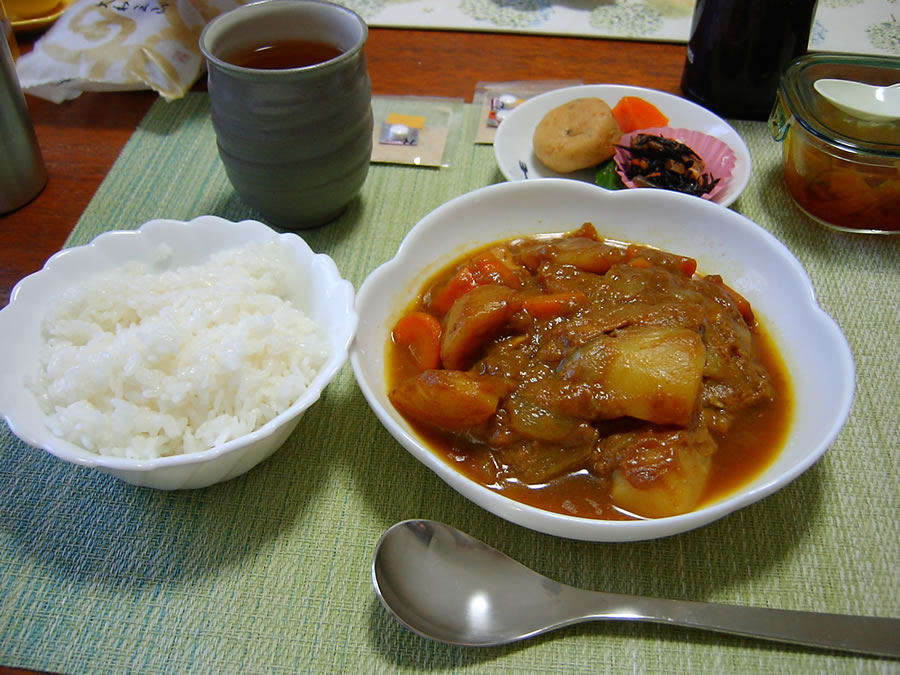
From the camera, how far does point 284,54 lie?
8.00 feet

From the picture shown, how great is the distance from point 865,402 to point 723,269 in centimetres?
58

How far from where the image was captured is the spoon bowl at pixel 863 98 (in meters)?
2.53

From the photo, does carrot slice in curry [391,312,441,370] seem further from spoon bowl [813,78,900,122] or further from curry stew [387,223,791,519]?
spoon bowl [813,78,900,122]

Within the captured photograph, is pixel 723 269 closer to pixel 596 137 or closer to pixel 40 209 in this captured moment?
pixel 596 137

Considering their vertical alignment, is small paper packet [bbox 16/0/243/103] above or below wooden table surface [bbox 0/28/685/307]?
above

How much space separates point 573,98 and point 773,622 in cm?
234

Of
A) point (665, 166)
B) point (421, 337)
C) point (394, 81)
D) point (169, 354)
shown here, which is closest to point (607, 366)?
point (421, 337)

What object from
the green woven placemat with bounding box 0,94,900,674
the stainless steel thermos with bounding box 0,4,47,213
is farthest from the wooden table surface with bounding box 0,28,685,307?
the green woven placemat with bounding box 0,94,900,674

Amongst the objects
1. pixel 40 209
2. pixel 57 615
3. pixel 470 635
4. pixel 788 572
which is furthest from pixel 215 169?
pixel 788 572

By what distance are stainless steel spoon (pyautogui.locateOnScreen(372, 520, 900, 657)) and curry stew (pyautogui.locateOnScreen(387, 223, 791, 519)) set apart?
0.61 feet

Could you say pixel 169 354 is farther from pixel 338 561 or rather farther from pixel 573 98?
pixel 573 98

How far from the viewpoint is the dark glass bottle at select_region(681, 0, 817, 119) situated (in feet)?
9.19

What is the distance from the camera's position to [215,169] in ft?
9.61

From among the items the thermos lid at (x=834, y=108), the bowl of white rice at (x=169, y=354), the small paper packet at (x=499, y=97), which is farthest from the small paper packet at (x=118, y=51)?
the thermos lid at (x=834, y=108)
